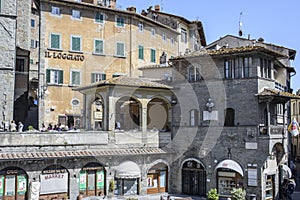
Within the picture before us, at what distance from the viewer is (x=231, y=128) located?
25453 mm

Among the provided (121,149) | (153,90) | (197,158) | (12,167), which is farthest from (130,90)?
(12,167)

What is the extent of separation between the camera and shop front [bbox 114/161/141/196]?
25000 mm

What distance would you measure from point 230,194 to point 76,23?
19.3 metres

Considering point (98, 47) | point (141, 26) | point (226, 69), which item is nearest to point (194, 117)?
point (226, 69)

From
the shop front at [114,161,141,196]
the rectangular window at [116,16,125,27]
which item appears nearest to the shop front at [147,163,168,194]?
the shop front at [114,161,141,196]

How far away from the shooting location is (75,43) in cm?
3275

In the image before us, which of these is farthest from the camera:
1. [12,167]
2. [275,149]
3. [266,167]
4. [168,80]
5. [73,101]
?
[73,101]

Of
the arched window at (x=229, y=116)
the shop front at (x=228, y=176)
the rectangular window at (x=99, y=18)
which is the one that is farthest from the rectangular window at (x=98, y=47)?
the shop front at (x=228, y=176)

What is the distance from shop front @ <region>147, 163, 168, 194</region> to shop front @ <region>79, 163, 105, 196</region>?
3.58m

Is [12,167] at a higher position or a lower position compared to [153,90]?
lower

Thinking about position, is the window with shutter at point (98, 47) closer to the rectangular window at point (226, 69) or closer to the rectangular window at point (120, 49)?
the rectangular window at point (120, 49)

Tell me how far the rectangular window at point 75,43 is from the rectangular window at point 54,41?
4.06 ft

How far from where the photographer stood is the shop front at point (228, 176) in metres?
24.8

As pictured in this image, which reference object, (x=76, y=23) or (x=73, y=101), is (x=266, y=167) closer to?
(x=73, y=101)
